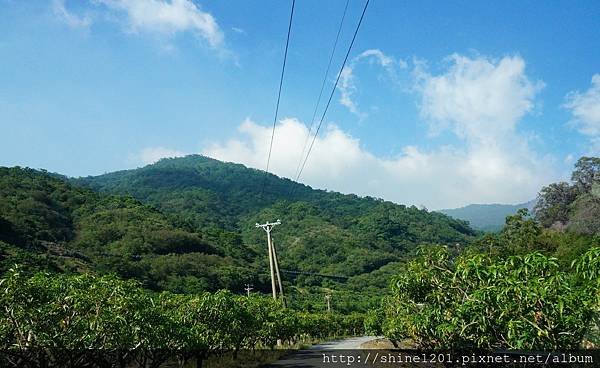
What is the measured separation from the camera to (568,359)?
7.51 m

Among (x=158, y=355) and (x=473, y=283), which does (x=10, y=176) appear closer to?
(x=158, y=355)

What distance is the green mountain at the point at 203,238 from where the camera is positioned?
72.3 m

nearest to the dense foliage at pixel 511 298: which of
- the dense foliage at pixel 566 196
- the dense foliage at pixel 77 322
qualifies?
the dense foliage at pixel 77 322

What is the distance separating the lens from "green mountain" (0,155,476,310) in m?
72.3

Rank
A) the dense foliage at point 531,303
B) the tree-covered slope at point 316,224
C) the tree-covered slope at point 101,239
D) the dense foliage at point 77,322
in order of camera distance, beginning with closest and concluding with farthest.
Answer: the dense foliage at point 531,303 < the dense foliage at point 77,322 < the tree-covered slope at point 101,239 < the tree-covered slope at point 316,224

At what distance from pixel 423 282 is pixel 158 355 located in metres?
8.95

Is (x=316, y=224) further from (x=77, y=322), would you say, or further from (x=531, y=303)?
(x=531, y=303)

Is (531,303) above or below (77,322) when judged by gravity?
above

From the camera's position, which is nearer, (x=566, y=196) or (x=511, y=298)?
(x=511, y=298)

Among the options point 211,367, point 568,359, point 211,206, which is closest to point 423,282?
point 568,359

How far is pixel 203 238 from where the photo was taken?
357 ft

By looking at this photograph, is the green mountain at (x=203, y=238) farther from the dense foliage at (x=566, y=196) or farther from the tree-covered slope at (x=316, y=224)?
the dense foliage at (x=566, y=196)

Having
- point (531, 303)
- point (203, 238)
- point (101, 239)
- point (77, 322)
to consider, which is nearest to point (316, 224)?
point (203, 238)

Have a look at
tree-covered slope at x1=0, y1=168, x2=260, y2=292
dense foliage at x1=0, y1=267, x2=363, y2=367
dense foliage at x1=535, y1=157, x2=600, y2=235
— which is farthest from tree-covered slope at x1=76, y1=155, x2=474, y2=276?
dense foliage at x1=0, y1=267, x2=363, y2=367
